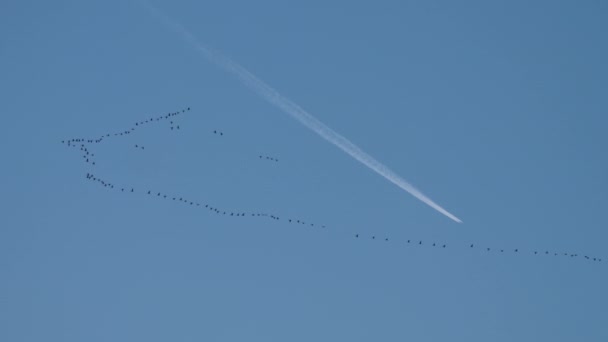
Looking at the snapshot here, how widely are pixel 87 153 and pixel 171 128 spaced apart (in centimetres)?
1182

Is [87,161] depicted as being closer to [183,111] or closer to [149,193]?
[149,193]

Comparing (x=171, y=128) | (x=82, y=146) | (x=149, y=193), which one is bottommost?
(x=149, y=193)

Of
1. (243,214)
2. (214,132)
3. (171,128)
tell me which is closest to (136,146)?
(171,128)

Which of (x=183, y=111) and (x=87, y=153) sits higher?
(x=183, y=111)

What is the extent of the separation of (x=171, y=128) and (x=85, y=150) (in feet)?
38.9

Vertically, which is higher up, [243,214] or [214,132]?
[214,132]

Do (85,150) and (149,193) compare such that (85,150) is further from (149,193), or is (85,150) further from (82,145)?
(149,193)

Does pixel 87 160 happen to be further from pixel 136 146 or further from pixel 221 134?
pixel 221 134

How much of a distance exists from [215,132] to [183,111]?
5.12m

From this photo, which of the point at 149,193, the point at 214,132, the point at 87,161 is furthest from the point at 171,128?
the point at 87,161

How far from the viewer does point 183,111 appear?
45.6 m

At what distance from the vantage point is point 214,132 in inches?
1783

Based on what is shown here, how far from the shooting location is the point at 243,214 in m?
46.8

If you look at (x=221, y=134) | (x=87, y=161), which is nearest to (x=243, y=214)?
(x=221, y=134)
